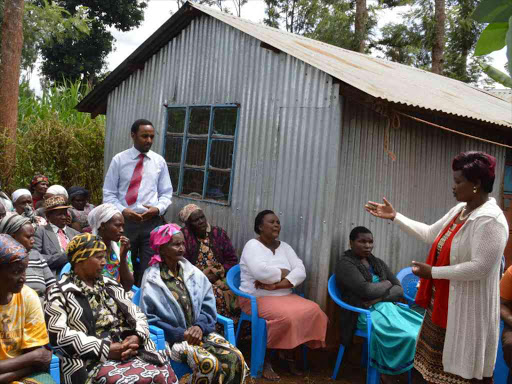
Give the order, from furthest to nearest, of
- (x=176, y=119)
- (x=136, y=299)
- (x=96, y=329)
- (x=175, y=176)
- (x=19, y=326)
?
(x=176, y=119), (x=175, y=176), (x=136, y=299), (x=96, y=329), (x=19, y=326)

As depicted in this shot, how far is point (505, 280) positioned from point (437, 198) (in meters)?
2.89

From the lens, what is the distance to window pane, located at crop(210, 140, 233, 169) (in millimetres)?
6410

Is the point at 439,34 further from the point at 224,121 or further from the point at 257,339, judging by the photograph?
the point at 257,339

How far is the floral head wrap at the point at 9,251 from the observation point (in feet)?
8.91

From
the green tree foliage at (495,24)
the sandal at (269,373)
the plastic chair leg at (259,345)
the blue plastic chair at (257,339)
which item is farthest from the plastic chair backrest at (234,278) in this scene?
the green tree foliage at (495,24)

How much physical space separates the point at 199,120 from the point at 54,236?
2.63 meters

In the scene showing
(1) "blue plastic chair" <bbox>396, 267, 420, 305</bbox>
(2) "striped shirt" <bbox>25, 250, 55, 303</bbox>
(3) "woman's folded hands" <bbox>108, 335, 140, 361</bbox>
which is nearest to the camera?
(3) "woman's folded hands" <bbox>108, 335, 140, 361</bbox>

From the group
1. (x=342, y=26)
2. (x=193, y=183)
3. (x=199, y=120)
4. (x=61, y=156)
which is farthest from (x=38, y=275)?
(x=342, y=26)

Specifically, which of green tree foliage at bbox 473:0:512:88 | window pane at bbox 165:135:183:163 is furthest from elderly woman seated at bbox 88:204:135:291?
green tree foliage at bbox 473:0:512:88

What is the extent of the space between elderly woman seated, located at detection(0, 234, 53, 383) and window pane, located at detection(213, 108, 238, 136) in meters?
3.83

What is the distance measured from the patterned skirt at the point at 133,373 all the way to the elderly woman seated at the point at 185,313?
0.38 metres

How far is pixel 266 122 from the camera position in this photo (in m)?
5.99

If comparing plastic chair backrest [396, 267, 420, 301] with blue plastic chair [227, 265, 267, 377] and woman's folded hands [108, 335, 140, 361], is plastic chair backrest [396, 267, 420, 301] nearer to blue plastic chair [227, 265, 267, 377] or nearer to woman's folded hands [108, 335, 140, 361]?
blue plastic chair [227, 265, 267, 377]

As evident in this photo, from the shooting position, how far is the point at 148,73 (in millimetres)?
7645
